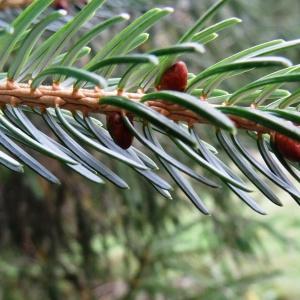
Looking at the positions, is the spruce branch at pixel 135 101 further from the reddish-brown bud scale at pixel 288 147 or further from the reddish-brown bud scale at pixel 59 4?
the reddish-brown bud scale at pixel 59 4

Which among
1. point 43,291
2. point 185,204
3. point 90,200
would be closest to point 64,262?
point 43,291

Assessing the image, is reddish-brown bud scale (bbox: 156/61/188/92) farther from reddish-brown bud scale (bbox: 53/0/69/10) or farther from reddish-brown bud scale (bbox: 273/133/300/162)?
reddish-brown bud scale (bbox: 53/0/69/10)

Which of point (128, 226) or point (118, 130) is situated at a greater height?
point (128, 226)

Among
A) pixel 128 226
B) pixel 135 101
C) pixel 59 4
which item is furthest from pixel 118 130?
pixel 128 226

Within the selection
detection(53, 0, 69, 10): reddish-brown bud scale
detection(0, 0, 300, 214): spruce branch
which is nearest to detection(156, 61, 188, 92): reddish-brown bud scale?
detection(0, 0, 300, 214): spruce branch

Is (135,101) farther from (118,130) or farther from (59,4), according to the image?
(59,4)
